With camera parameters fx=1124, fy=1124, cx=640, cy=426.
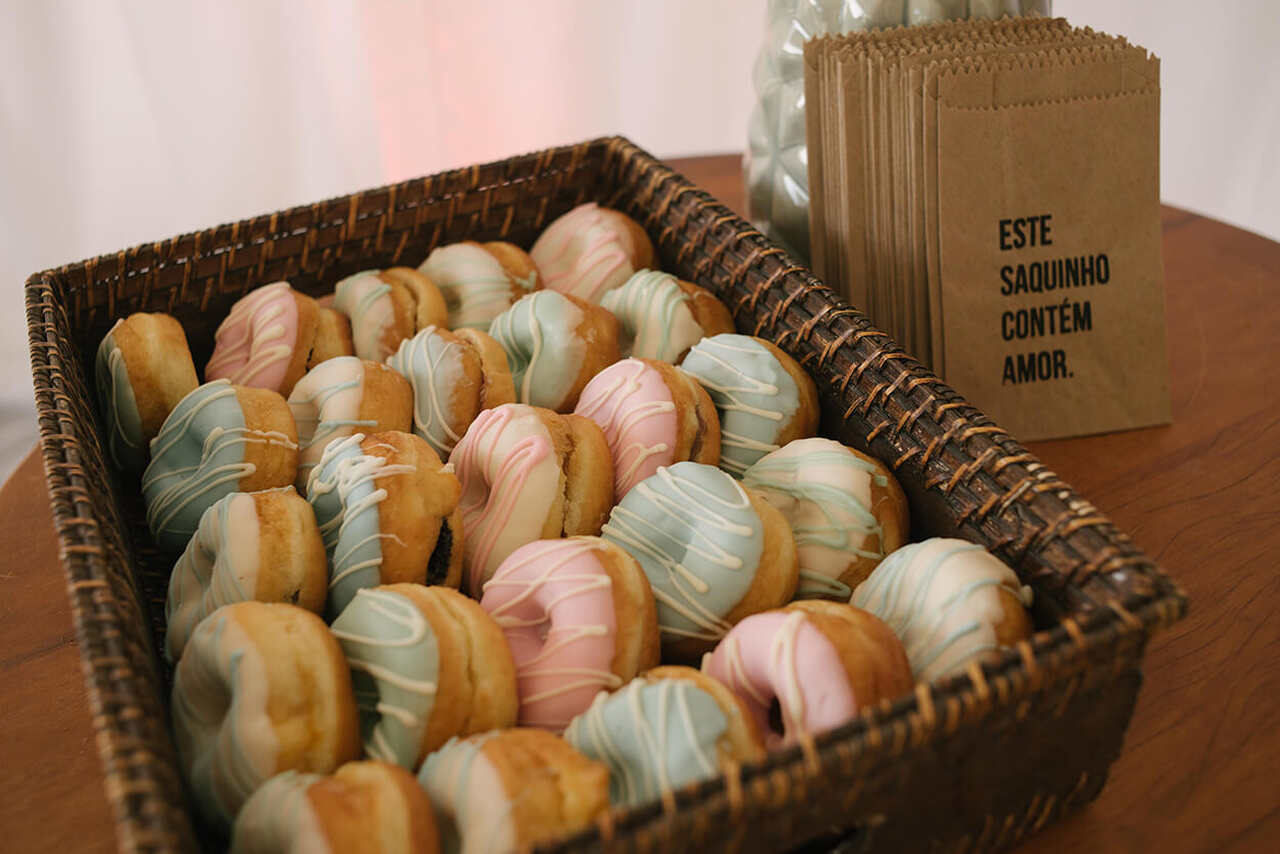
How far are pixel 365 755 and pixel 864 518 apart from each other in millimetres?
344

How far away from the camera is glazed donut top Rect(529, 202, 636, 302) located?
1060 millimetres

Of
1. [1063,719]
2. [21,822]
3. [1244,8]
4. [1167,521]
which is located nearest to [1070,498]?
[1063,719]

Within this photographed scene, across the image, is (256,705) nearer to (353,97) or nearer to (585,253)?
(585,253)

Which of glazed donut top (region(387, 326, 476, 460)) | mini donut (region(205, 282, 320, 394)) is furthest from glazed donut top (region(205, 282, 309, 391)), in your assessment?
glazed donut top (region(387, 326, 476, 460))

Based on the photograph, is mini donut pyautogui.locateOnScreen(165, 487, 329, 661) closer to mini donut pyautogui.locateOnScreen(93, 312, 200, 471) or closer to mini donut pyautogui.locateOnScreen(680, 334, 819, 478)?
mini donut pyautogui.locateOnScreen(93, 312, 200, 471)

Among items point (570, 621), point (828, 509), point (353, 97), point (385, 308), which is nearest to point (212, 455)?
point (385, 308)

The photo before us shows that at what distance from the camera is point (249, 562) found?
689mm

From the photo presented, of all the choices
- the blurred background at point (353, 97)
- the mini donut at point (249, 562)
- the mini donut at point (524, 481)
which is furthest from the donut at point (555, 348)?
the blurred background at point (353, 97)

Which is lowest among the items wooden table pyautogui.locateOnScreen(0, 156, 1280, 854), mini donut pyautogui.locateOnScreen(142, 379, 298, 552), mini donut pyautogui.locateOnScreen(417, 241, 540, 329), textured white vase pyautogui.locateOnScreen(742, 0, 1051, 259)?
wooden table pyautogui.locateOnScreen(0, 156, 1280, 854)

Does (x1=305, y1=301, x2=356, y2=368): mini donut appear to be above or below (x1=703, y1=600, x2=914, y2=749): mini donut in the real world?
above

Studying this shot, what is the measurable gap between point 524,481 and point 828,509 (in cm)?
20

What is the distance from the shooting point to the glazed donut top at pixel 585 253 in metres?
1.06

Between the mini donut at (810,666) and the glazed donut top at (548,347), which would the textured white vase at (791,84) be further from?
the mini donut at (810,666)

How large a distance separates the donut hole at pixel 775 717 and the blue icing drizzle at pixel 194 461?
1.38ft
